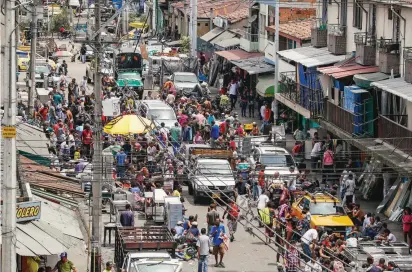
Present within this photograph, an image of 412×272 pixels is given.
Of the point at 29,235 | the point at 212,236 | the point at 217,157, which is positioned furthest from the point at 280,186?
the point at 29,235

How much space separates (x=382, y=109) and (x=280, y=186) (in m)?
5.41

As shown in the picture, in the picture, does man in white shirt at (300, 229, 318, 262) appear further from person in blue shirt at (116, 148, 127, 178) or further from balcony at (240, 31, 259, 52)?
balcony at (240, 31, 259, 52)

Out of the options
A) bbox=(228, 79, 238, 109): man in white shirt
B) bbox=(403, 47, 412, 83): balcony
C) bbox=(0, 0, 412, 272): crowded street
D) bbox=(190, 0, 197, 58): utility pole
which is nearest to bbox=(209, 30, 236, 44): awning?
bbox=(190, 0, 197, 58): utility pole

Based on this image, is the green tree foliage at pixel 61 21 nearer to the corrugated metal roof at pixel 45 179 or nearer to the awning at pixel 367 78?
the awning at pixel 367 78

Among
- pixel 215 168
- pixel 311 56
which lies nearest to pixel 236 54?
pixel 311 56

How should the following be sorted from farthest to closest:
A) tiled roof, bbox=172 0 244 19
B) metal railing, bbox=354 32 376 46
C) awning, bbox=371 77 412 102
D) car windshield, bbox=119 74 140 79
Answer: tiled roof, bbox=172 0 244 19 < car windshield, bbox=119 74 140 79 < metal railing, bbox=354 32 376 46 < awning, bbox=371 77 412 102

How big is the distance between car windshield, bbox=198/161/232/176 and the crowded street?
10 centimetres

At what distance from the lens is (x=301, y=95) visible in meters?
54.6

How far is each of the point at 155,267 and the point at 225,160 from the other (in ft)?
47.2

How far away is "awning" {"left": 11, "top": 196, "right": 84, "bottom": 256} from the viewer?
27.7 meters

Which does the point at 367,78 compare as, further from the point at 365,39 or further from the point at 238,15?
→ the point at 238,15

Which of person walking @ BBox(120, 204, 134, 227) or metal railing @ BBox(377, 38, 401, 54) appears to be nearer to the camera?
person walking @ BBox(120, 204, 134, 227)

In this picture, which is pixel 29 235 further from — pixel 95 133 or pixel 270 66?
pixel 270 66

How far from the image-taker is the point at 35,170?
1464 inches
